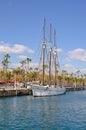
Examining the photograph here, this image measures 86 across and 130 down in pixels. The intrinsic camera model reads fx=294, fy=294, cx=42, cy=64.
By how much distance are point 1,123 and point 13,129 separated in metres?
5.78

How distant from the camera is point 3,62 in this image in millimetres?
175125

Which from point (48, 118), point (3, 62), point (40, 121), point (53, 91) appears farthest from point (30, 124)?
point (3, 62)

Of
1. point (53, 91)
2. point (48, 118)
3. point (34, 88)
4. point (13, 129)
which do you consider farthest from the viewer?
point (53, 91)

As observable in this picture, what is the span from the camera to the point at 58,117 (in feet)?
174

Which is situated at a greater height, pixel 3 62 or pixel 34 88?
pixel 3 62

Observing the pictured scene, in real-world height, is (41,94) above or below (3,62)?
below

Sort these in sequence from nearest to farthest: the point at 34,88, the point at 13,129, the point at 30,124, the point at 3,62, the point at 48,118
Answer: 1. the point at 13,129
2. the point at 30,124
3. the point at 48,118
4. the point at 34,88
5. the point at 3,62

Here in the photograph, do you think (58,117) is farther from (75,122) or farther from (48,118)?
(75,122)

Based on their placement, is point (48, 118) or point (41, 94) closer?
point (48, 118)

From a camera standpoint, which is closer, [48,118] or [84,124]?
[84,124]

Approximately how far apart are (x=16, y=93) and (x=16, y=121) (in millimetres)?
74879

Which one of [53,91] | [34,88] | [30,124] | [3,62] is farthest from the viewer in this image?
[3,62]

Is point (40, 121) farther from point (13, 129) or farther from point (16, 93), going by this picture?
point (16, 93)

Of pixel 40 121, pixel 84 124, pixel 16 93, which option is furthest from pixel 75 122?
pixel 16 93
